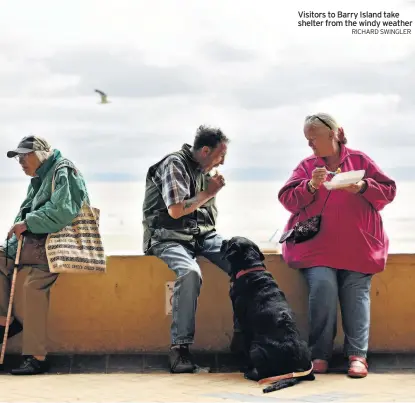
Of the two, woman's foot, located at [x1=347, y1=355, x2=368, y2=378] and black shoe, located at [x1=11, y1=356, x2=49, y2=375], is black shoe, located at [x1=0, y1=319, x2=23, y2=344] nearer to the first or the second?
black shoe, located at [x1=11, y1=356, x2=49, y2=375]

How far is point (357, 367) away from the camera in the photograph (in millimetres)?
5848

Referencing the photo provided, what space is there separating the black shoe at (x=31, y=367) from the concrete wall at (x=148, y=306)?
268 millimetres

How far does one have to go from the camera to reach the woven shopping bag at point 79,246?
19.6 feet

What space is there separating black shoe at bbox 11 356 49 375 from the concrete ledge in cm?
9

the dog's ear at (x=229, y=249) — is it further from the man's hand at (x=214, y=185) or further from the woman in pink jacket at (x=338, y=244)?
the woman in pink jacket at (x=338, y=244)

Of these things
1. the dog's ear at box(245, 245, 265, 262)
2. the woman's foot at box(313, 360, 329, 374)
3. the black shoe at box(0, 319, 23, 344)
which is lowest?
the woman's foot at box(313, 360, 329, 374)

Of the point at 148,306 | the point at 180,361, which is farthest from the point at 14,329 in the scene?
the point at 180,361

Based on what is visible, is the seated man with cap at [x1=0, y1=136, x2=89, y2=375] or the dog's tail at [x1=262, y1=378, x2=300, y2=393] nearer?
the dog's tail at [x1=262, y1=378, x2=300, y2=393]

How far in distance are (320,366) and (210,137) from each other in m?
1.57

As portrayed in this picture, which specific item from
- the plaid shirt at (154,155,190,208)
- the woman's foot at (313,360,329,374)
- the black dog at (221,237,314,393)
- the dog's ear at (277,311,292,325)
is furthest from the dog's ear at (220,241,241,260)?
the woman's foot at (313,360,329,374)

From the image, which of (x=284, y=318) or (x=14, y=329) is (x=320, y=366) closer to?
(x=284, y=318)

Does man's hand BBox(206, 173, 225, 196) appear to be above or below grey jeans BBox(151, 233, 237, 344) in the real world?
above

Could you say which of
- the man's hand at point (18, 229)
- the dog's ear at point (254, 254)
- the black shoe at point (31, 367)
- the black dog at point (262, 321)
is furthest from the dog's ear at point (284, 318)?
the man's hand at point (18, 229)

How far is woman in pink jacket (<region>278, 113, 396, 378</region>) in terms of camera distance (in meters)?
5.97
